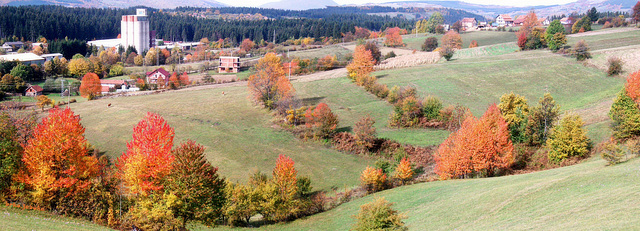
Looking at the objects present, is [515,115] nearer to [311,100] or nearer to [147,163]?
[311,100]

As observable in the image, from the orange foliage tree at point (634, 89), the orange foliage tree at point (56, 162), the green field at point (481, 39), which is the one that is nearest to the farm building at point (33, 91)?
the orange foliage tree at point (56, 162)

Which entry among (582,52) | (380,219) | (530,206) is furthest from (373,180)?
(582,52)

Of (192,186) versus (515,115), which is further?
(515,115)

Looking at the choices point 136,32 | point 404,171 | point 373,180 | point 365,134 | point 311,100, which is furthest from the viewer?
point 136,32

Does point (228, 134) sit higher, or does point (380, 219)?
point (380, 219)

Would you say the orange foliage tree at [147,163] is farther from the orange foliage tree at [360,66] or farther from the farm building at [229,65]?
the farm building at [229,65]

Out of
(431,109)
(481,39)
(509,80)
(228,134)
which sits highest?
(481,39)

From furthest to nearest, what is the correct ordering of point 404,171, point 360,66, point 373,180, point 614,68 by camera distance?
point 360,66
point 614,68
point 404,171
point 373,180
